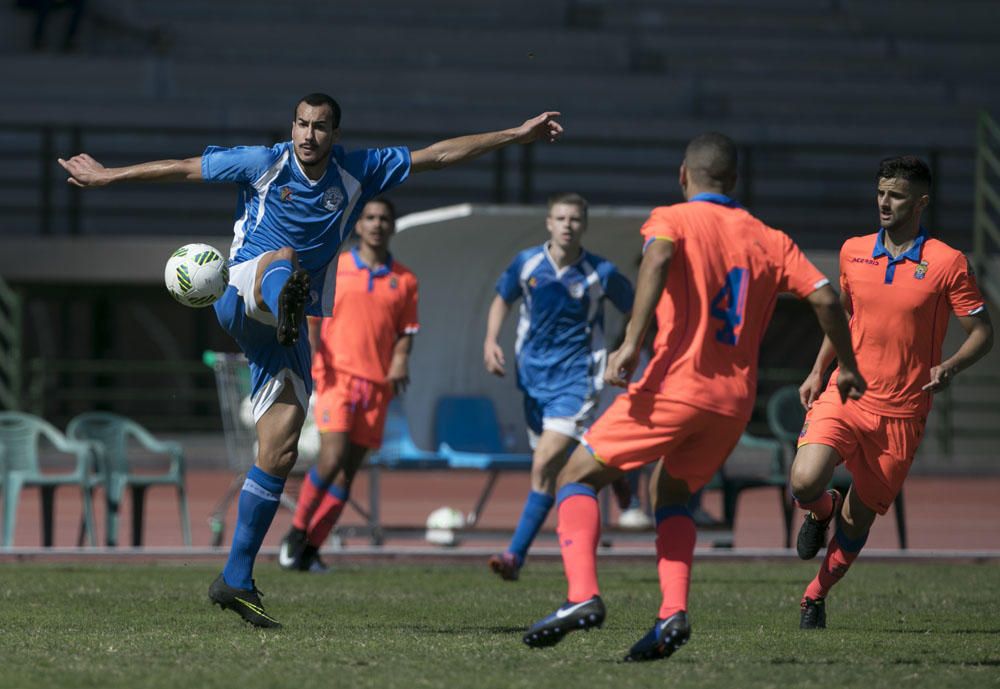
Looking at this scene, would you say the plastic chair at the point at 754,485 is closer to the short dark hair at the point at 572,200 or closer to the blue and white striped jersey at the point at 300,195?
the short dark hair at the point at 572,200

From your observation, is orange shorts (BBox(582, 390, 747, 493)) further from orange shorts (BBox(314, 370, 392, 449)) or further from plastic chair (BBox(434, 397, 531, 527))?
plastic chair (BBox(434, 397, 531, 527))

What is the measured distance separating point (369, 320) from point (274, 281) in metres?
4.49

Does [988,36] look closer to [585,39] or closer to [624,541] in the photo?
[585,39]

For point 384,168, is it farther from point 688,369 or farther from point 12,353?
point 12,353

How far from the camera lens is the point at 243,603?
26.2ft

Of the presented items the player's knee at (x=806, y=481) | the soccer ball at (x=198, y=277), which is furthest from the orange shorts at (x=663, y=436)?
the soccer ball at (x=198, y=277)

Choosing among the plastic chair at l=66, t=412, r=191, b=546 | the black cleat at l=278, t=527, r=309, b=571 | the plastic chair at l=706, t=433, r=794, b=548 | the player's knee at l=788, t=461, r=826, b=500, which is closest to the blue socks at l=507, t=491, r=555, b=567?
the black cleat at l=278, t=527, r=309, b=571

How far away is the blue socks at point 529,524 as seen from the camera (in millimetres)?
11023

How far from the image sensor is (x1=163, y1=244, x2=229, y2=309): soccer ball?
27.2ft

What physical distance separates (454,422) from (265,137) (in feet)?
43.2

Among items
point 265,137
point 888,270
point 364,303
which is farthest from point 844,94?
point 888,270

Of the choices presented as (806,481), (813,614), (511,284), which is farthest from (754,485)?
(806,481)

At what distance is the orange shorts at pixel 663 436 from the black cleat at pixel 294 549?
5140 mm

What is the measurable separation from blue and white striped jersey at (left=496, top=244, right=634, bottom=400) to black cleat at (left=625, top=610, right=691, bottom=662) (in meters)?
5.16
